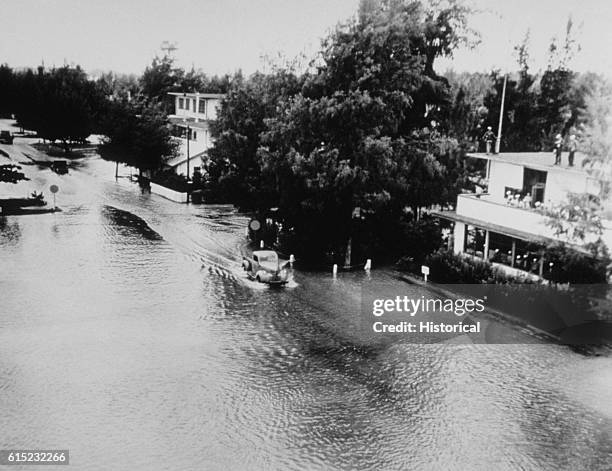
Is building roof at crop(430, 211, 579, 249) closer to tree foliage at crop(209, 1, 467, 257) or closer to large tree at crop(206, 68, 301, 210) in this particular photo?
tree foliage at crop(209, 1, 467, 257)

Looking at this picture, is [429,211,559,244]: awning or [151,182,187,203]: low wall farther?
[151,182,187,203]: low wall

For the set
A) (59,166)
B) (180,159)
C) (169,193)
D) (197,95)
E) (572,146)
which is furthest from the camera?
(197,95)

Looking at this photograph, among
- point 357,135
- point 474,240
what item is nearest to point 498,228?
point 474,240

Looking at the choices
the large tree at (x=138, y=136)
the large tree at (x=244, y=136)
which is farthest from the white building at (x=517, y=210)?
the large tree at (x=138, y=136)

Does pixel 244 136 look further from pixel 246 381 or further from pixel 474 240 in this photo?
pixel 246 381

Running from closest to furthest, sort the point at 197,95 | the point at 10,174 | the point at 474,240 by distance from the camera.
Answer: the point at 10,174
the point at 474,240
the point at 197,95

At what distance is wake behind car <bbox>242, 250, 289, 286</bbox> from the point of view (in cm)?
2091

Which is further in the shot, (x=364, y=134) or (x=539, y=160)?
(x=539, y=160)

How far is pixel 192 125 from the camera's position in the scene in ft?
138

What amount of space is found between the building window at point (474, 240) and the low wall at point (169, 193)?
51.6 feet

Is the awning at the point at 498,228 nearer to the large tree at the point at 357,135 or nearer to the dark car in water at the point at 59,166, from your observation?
the large tree at the point at 357,135

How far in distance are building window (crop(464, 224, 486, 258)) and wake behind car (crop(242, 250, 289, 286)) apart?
6.23 m

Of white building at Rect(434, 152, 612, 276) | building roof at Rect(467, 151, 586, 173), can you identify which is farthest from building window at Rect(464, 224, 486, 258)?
building roof at Rect(467, 151, 586, 173)

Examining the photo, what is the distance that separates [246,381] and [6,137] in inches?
502
